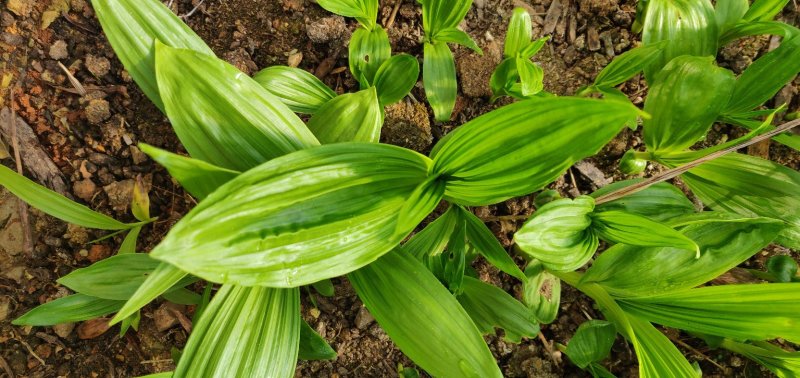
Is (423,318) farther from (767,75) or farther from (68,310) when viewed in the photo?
(767,75)

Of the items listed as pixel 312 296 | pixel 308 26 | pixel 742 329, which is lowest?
pixel 312 296

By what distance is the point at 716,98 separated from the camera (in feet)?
4.14

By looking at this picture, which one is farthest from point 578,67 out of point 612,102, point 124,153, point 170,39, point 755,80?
point 124,153

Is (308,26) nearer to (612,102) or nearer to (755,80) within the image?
(612,102)

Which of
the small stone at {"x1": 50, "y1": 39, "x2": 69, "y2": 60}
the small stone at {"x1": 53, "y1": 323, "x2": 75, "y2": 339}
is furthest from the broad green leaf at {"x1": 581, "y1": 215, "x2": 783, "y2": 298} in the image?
the small stone at {"x1": 50, "y1": 39, "x2": 69, "y2": 60}

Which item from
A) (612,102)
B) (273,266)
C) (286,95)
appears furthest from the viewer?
(286,95)

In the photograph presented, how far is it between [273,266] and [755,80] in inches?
53.7

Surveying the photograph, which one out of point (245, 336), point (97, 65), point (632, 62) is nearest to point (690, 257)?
point (632, 62)

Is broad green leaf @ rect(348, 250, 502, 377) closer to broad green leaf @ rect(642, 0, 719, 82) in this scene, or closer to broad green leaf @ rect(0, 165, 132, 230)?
broad green leaf @ rect(0, 165, 132, 230)

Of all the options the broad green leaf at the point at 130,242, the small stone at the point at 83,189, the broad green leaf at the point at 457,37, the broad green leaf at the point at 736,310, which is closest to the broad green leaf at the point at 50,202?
the broad green leaf at the point at 130,242

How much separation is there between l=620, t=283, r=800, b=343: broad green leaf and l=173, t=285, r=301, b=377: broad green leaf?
2.87ft

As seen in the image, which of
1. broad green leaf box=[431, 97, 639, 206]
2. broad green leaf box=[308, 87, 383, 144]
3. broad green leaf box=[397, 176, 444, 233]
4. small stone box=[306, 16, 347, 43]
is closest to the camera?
broad green leaf box=[431, 97, 639, 206]

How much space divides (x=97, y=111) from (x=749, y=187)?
1863 mm

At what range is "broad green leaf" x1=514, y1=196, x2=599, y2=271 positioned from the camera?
3.30ft
